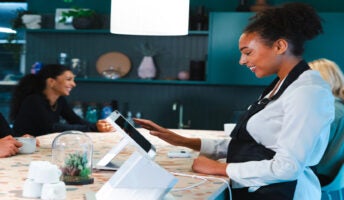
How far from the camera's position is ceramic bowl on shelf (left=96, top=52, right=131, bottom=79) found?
21.2 feet

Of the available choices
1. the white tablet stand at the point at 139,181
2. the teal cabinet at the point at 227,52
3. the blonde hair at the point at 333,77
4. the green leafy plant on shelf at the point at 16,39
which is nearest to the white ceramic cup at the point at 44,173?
the white tablet stand at the point at 139,181

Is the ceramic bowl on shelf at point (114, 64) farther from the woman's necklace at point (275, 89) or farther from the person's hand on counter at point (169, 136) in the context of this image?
the woman's necklace at point (275, 89)

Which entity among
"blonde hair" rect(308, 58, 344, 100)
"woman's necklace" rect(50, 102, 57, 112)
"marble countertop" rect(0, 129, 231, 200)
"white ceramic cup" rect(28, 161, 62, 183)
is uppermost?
"blonde hair" rect(308, 58, 344, 100)

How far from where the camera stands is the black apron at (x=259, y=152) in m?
2.32

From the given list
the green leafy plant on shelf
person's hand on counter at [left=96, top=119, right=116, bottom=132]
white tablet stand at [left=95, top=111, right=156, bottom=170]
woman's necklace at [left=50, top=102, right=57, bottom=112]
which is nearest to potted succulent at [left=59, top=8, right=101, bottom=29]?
the green leafy plant on shelf

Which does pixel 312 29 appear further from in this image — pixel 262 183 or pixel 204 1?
pixel 204 1

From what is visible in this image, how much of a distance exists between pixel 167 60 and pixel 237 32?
809 mm

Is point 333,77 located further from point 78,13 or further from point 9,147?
point 78,13

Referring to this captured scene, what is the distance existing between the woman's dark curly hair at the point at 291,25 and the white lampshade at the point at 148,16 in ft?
3.39

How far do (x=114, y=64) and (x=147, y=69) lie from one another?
39 centimetres

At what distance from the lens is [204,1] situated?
645 cm

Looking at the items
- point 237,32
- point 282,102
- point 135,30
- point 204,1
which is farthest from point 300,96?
point 204,1

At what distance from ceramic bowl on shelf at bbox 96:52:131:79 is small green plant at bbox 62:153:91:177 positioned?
4.21m

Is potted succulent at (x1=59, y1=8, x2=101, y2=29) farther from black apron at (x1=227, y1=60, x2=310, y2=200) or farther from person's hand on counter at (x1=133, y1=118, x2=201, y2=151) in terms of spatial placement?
black apron at (x1=227, y1=60, x2=310, y2=200)
